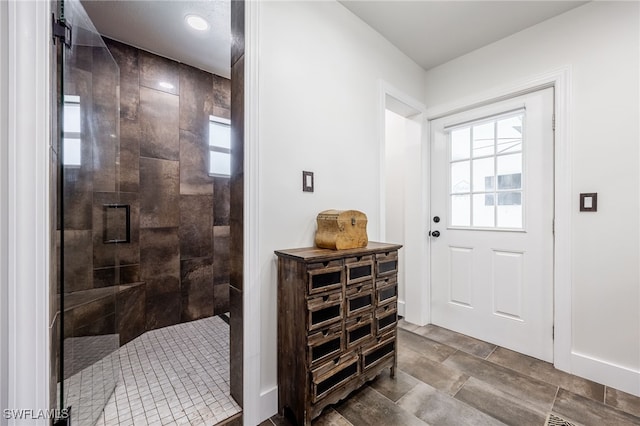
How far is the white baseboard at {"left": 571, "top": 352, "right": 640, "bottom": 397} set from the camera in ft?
5.24

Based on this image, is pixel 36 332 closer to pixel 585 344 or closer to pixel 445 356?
pixel 445 356

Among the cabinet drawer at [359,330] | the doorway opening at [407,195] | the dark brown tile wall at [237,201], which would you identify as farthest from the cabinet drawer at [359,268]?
the doorway opening at [407,195]

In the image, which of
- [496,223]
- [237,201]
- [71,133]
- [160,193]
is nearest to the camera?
[71,133]

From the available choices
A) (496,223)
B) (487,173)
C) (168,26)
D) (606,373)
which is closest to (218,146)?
(168,26)

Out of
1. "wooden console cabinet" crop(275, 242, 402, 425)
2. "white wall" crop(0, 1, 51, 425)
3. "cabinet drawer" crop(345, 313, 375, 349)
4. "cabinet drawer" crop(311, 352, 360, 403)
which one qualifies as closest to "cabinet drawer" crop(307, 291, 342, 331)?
"wooden console cabinet" crop(275, 242, 402, 425)

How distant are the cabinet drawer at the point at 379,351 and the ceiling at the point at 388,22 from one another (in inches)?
90.3

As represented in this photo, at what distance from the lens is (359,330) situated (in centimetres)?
151

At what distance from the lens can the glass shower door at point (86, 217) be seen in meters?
1.08

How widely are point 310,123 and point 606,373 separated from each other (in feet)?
8.26

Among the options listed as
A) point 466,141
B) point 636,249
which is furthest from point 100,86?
point 636,249

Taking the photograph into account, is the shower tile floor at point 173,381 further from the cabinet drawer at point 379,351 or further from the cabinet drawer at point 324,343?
the cabinet drawer at point 379,351

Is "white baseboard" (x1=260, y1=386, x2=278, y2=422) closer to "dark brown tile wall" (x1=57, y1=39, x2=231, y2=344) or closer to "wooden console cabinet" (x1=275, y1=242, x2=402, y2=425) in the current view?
"wooden console cabinet" (x1=275, y1=242, x2=402, y2=425)

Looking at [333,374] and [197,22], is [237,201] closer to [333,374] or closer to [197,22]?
[333,374]

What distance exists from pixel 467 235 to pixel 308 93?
6.18 ft
